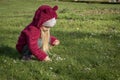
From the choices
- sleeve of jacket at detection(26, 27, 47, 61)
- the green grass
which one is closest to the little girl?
sleeve of jacket at detection(26, 27, 47, 61)

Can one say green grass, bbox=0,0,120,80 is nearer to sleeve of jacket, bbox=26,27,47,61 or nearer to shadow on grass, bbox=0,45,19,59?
shadow on grass, bbox=0,45,19,59

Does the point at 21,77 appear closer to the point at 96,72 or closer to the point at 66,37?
the point at 96,72

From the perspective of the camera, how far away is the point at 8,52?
28.1ft

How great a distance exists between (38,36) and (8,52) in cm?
128

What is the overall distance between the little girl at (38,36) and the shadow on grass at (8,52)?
30 cm

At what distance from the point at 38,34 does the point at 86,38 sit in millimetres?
2814

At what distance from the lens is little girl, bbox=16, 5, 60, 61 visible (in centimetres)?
745

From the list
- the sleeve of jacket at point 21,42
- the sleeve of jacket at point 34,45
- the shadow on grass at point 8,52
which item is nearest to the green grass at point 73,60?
the shadow on grass at point 8,52

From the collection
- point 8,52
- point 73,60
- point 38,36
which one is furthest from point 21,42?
point 73,60

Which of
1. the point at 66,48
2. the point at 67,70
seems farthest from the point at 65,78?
the point at 66,48

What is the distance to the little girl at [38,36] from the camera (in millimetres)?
7449

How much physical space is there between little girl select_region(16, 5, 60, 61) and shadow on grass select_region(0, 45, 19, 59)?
0.30 m

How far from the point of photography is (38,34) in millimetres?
7645

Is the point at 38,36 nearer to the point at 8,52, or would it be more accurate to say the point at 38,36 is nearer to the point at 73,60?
the point at 73,60
